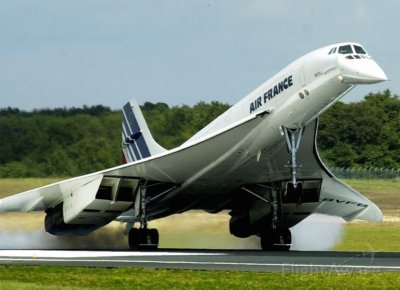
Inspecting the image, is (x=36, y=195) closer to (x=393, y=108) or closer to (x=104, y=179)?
(x=104, y=179)

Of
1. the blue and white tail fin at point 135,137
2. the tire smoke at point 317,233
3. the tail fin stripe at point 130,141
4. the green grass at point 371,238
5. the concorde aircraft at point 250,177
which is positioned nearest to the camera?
the concorde aircraft at point 250,177

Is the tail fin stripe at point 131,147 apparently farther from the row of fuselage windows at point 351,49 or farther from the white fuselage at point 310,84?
the row of fuselage windows at point 351,49

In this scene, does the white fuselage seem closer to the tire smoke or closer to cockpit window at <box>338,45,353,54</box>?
cockpit window at <box>338,45,353,54</box>

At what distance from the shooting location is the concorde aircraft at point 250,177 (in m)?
21.0

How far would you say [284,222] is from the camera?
25.7 meters

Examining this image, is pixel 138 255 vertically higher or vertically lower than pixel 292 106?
lower

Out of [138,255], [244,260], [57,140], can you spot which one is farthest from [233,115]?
[57,140]

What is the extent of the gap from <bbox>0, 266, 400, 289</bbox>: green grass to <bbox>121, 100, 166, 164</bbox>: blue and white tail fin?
12.3 m

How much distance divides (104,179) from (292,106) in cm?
484

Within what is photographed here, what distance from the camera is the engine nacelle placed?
2342cm

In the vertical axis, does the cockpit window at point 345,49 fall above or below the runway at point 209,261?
above

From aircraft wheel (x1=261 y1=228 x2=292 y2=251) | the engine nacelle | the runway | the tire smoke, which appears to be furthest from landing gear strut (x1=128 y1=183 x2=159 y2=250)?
the tire smoke

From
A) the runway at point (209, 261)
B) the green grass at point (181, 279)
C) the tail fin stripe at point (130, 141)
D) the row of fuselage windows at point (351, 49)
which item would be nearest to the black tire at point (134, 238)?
the runway at point (209, 261)

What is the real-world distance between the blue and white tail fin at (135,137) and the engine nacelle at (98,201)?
13.7ft
